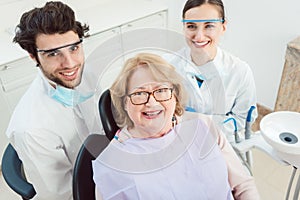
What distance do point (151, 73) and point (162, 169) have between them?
271 millimetres

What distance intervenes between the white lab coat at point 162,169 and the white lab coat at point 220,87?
0.12m

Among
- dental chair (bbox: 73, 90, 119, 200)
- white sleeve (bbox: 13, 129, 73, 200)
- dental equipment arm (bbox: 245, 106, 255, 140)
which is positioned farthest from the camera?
dental equipment arm (bbox: 245, 106, 255, 140)

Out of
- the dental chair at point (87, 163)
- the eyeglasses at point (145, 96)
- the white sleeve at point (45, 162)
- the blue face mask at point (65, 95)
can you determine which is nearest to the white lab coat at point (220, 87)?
the eyeglasses at point (145, 96)

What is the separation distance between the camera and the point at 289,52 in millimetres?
1634

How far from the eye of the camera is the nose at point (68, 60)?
3.09ft

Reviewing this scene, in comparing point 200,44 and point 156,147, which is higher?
point 200,44

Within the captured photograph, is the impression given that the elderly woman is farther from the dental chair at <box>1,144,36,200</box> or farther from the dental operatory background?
the dental operatory background

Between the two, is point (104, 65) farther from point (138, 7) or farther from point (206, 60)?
point (138, 7)

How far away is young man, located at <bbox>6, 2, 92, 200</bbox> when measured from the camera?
934 mm

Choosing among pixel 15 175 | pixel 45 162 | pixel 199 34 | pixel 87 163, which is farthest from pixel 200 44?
pixel 15 175

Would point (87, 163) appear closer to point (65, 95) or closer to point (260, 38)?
point (65, 95)

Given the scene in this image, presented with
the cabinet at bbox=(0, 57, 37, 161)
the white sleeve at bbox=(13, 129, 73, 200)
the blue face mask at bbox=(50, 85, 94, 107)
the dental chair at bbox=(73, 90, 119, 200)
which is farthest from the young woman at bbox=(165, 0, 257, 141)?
the cabinet at bbox=(0, 57, 37, 161)

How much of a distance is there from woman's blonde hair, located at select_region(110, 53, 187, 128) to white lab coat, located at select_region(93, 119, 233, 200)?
3.1 inches

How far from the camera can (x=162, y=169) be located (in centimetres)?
76
